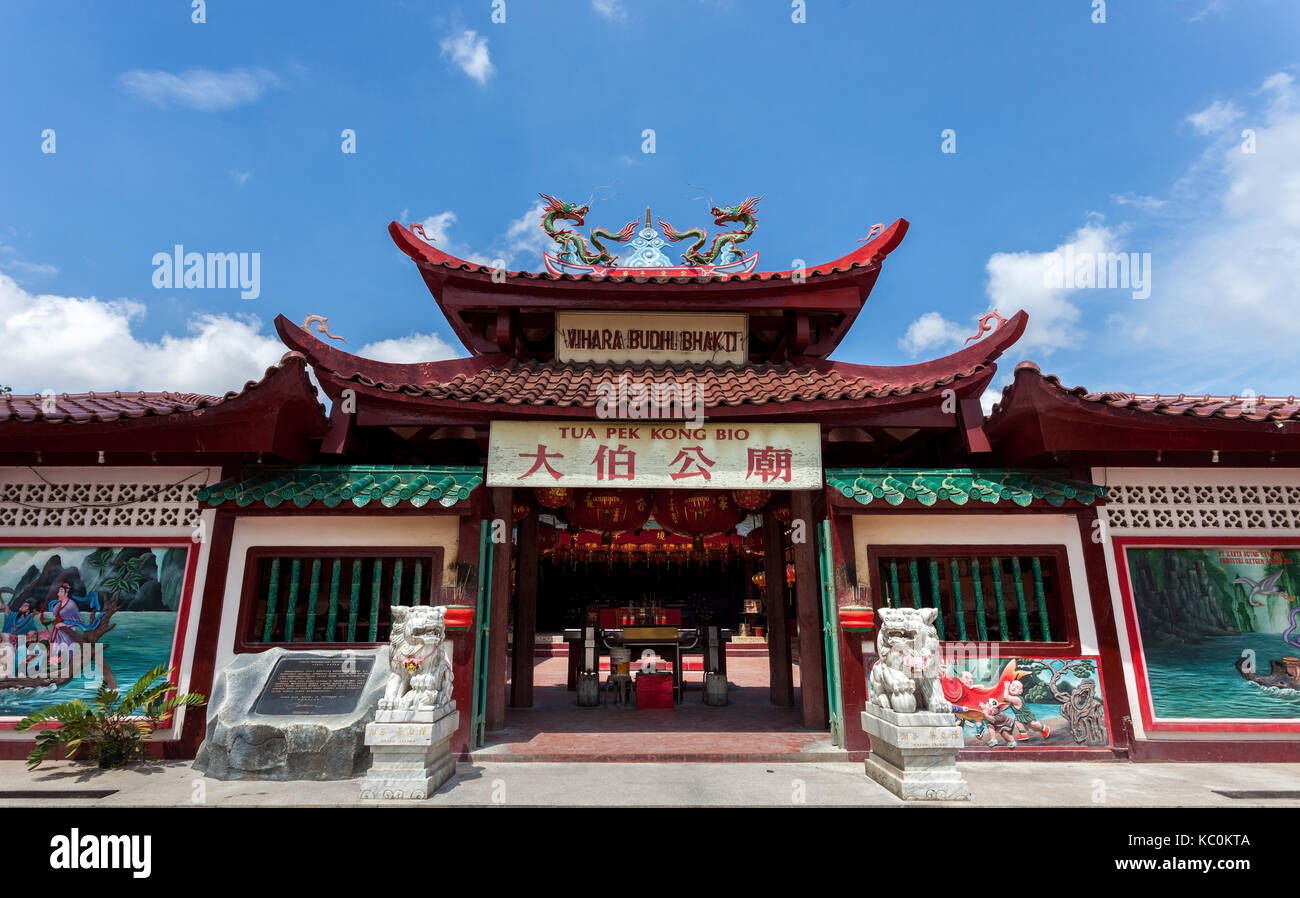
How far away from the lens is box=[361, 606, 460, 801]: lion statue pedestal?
17.1 ft

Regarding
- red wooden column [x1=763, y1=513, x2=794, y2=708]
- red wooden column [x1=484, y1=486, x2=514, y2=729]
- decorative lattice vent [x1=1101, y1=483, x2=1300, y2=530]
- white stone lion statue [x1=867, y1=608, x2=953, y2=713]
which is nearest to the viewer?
white stone lion statue [x1=867, y1=608, x2=953, y2=713]

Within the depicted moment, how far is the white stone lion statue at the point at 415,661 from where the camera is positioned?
5535mm

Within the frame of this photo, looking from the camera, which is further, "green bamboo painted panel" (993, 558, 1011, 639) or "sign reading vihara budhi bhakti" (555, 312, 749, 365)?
"sign reading vihara budhi bhakti" (555, 312, 749, 365)

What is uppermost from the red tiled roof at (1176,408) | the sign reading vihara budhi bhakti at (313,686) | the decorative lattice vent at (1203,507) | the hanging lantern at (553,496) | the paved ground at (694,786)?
the red tiled roof at (1176,408)

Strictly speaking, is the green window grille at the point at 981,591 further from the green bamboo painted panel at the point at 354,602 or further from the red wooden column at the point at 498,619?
the green bamboo painted panel at the point at 354,602

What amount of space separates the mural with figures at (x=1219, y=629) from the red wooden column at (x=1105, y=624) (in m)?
0.30

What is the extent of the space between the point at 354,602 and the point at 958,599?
6.60 m

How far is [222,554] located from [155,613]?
89 centimetres

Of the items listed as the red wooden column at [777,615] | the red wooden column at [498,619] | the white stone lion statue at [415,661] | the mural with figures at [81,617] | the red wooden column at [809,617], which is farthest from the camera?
the red wooden column at [777,615]

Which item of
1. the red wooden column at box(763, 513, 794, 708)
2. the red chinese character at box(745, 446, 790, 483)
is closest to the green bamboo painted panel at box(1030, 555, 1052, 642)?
the red chinese character at box(745, 446, 790, 483)

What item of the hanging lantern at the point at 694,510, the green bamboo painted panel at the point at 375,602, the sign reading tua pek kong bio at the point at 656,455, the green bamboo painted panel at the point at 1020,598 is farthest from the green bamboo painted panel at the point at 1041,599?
the green bamboo painted panel at the point at 375,602

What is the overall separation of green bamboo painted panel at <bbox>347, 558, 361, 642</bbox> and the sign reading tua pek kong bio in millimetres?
1762

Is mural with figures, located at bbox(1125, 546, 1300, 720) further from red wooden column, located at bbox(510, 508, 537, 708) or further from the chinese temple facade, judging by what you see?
red wooden column, located at bbox(510, 508, 537, 708)

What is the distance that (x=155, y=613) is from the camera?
692 cm
